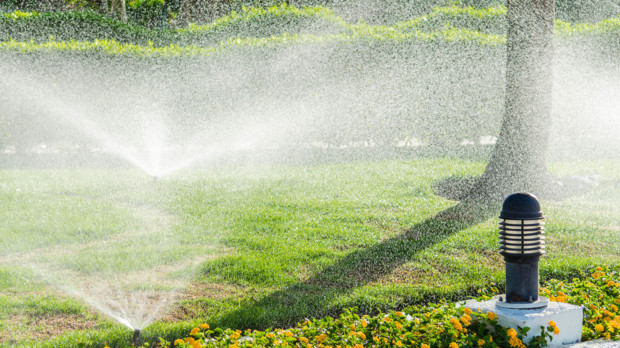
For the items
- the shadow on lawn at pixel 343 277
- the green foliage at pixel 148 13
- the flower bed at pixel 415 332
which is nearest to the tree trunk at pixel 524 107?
the shadow on lawn at pixel 343 277

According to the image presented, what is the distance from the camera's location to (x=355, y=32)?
34.4 ft

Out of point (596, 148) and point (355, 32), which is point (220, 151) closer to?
point (355, 32)

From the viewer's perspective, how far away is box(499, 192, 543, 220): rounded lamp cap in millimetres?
3469

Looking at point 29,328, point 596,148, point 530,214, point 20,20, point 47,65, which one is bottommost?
point 29,328

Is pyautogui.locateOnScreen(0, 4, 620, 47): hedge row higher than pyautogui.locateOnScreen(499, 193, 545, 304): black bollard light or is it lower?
higher

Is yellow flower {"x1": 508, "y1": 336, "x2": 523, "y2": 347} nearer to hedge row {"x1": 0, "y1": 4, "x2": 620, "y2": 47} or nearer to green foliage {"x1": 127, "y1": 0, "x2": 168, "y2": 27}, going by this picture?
hedge row {"x1": 0, "y1": 4, "x2": 620, "y2": 47}

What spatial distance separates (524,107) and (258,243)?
11.9ft

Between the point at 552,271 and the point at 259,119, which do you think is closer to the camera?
the point at 552,271

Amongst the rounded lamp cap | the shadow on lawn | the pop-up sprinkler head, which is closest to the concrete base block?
the rounded lamp cap

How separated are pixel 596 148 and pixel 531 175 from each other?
4456 mm

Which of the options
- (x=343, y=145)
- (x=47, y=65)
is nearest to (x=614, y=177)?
(x=343, y=145)

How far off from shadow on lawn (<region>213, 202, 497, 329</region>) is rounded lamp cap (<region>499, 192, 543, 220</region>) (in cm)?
132

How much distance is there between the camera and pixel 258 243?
5.67 meters

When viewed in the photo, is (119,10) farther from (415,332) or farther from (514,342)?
(514,342)
